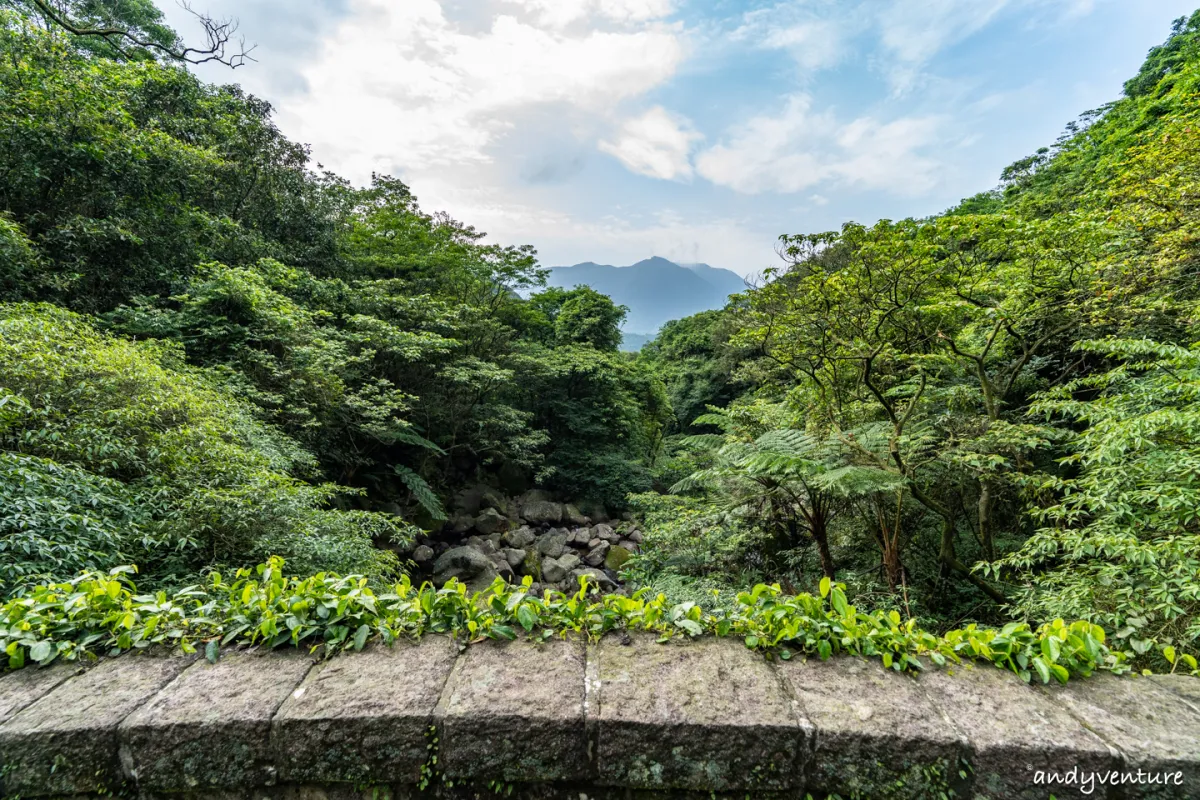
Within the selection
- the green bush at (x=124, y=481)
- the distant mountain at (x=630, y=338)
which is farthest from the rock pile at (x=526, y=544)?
the distant mountain at (x=630, y=338)

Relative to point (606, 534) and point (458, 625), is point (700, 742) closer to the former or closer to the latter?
point (458, 625)

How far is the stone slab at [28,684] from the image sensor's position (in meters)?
1.17

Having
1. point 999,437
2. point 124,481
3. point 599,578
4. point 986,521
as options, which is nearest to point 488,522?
point 599,578

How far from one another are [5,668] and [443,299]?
11.0m

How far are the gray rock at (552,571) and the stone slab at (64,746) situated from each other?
338 inches

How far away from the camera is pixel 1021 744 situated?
1108 mm

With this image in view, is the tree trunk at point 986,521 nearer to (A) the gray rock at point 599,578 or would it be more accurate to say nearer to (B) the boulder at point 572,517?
(A) the gray rock at point 599,578

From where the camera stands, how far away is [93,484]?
8.82 feet

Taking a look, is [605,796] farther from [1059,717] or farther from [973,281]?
[973,281]

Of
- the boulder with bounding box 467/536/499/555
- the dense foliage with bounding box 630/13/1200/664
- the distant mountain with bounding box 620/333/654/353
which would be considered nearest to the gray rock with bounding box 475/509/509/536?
the boulder with bounding box 467/536/499/555

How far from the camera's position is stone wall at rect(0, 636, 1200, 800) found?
1.10 meters

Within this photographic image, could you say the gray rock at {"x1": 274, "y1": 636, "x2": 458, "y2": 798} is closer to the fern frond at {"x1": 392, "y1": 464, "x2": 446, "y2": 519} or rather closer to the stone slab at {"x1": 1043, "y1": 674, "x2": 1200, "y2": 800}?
the stone slab at {"x1": 1043, "y1": 674, "x2": 1200, "y2": 800}

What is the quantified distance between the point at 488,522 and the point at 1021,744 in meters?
10.7

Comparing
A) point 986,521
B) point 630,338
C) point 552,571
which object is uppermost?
point 630,338
